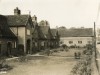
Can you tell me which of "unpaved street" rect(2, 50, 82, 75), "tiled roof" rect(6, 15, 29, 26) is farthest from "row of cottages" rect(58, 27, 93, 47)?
"unpaved street" rect(2, 50, 82, 75)

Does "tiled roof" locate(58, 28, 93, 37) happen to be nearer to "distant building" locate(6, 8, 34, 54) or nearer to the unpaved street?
"distant building" locate(6, 8, 34, 54)

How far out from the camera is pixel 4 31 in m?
39.7

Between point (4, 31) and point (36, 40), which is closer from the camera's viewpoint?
point (4, 31)

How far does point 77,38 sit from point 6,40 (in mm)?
55148

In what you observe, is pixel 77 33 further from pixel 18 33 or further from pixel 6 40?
pixel 6 40

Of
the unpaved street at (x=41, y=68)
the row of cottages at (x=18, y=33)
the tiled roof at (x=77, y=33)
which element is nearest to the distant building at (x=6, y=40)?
the row of cottages at (x=18, y=33)

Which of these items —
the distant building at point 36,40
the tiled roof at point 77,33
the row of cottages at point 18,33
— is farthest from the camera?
the tiled roof at point 77,33

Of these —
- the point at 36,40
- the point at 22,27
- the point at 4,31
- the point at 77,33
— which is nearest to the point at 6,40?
the point at 4,31

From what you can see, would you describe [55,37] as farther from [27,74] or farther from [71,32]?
[27,74]

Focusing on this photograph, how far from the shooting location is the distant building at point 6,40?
37.9m

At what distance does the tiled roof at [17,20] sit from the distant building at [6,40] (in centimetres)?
269

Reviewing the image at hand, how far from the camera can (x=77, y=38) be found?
91188 millimetres

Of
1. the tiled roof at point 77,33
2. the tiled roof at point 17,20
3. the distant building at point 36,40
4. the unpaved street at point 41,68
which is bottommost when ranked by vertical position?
the unpaved street at point 41,68

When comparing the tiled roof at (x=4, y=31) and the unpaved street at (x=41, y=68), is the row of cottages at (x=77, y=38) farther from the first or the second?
the unpaved street at (x=41, y=68)
